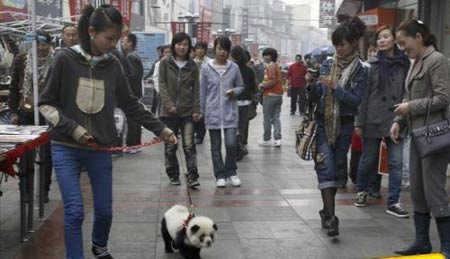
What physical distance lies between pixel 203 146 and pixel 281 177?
135 inches

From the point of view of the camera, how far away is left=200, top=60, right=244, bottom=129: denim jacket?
23.5ft

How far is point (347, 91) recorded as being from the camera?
5.09 metres

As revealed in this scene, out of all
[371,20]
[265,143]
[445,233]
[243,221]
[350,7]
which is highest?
[350,7]

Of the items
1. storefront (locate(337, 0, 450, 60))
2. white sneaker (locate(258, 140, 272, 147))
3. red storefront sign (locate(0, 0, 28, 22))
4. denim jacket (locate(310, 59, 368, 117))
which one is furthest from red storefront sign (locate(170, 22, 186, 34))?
denim jacket (locate(310, 59, 368, 117))

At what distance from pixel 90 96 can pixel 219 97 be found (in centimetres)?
333

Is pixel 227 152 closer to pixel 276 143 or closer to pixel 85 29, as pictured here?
pixel 85 29

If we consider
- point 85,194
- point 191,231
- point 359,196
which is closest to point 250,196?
point 359,196

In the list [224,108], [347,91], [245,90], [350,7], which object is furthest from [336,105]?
[350,7]

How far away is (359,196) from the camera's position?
632 centimetres

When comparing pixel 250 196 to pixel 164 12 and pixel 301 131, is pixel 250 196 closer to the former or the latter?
pixel 301 131

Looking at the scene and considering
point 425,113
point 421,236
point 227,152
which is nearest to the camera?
point 425,113

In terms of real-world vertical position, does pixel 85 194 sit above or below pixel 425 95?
below

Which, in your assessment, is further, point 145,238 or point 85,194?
point 85,194

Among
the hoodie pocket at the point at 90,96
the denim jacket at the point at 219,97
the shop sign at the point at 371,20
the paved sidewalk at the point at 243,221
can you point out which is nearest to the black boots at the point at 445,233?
the paved sidewalk at the point at 243,221
